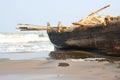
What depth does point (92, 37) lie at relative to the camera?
1402 centimetres

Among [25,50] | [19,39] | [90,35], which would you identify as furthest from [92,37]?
[19,39]

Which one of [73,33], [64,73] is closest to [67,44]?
[73,33]

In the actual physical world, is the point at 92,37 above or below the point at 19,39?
above

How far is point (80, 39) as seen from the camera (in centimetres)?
1538

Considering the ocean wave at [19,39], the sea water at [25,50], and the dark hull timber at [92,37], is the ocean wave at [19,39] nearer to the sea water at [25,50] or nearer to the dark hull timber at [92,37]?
the sea water at [25,50]

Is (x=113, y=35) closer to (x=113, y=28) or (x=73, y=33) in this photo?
(x=113, y=28)

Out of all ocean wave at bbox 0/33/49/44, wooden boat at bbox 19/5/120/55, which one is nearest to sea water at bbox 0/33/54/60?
wooden boat at bbox 19/5/120/55

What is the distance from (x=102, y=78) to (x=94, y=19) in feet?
31.1

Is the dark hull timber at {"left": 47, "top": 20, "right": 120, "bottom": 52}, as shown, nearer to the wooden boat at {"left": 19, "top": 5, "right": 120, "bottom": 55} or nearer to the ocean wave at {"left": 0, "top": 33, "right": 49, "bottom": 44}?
the wooden boat at {"left": 19, "top": 5, "right": 120, "bottom": 55}

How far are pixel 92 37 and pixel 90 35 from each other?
23cm

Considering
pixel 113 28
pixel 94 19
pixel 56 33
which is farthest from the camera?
pixel 56 33

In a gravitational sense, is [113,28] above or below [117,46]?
above

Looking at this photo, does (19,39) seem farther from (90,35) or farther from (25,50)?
(90,35)

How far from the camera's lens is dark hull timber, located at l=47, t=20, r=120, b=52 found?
12577 mm
